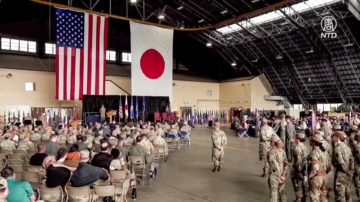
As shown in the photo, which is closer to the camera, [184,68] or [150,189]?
[150,189]

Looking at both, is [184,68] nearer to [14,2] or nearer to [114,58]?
[114,58]

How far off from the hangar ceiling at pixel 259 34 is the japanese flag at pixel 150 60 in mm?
1692

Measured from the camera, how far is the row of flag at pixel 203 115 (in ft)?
90.8

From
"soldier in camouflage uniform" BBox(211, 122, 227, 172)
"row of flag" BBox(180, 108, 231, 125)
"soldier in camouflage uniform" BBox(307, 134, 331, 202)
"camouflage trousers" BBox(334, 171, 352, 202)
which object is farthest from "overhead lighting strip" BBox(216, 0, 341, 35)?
"soldier in camouflage uniform" BBox(307, 134, 331, 202)

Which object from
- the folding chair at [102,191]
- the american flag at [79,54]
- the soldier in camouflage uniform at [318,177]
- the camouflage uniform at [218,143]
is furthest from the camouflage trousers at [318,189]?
the american flag at [79,54]

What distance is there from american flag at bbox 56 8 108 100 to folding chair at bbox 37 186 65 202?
13524 millimetres

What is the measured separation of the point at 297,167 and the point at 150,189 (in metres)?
3.15

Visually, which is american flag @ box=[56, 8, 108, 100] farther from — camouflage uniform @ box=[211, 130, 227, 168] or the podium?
camouflage uniform @ box=[211, 130, 227, 168]

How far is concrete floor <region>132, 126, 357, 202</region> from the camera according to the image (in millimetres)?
5754

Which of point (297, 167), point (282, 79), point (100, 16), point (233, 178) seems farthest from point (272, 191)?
point (282, 79)

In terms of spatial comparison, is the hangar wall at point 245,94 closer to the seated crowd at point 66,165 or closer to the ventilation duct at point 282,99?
the ventilation duct at point 282,99

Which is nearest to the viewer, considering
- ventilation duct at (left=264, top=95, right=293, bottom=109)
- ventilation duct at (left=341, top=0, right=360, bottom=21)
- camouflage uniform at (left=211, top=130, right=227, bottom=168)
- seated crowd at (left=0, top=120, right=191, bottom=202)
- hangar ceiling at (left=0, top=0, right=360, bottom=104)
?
seated crowd at (left=0, top=120, right=191, bottom=202)

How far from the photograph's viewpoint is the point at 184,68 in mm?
30609

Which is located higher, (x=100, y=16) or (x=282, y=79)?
(x=100, y=16)
